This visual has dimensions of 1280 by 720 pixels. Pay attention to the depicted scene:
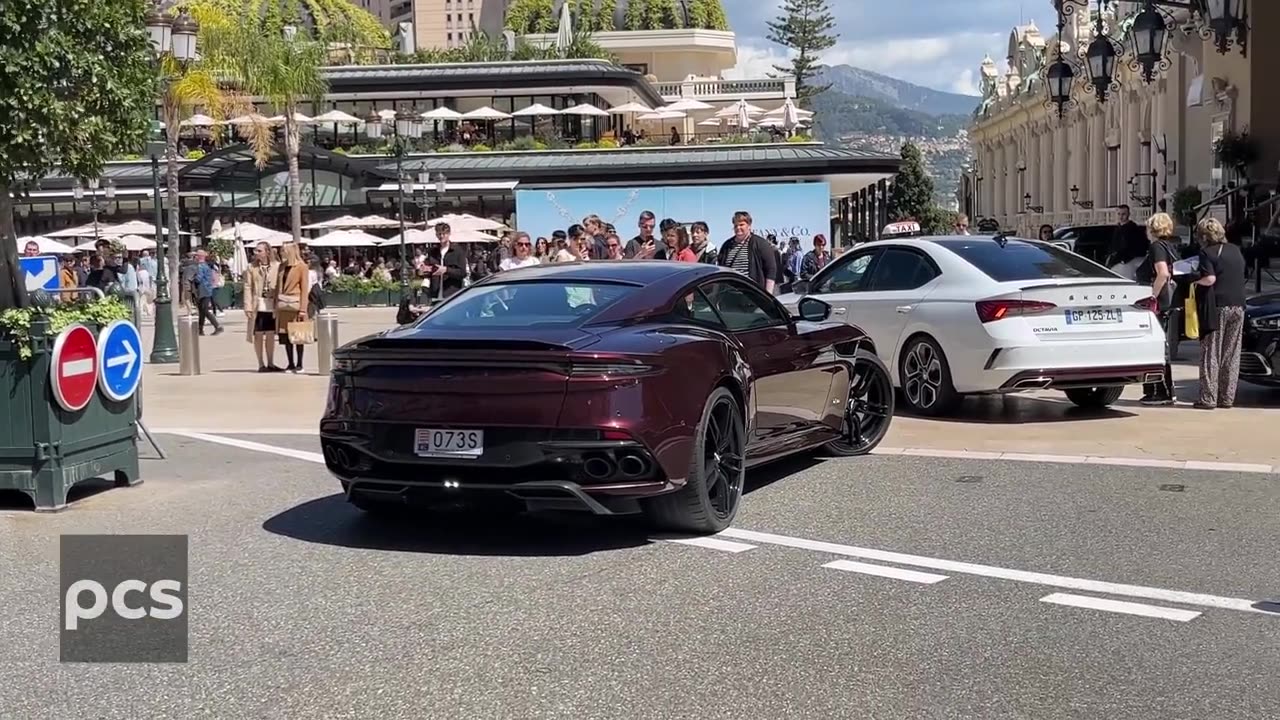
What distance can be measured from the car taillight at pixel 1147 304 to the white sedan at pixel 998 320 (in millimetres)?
13

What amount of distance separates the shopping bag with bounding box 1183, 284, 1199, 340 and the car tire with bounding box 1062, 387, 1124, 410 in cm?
77

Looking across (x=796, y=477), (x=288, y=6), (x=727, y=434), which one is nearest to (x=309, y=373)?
(x=796, y=477)

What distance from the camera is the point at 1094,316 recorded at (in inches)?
463

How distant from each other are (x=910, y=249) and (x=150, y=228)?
3830 cm

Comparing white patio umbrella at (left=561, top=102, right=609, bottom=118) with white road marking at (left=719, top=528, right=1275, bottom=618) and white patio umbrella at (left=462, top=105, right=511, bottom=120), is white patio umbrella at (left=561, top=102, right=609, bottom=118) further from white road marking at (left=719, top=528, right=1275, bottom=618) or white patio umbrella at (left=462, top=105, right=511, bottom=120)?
white road marking at (left=719, top=528, right=1275, bottom=618)

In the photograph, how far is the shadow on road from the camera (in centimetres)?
750

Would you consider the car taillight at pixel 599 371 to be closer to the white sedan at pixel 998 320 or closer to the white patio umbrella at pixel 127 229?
the white sedan at pixel 998 320

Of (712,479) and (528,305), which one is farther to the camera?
(528,305)

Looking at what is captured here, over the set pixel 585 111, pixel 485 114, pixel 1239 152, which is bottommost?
pixel 1239 152

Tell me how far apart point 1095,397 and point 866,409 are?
3.57 meters

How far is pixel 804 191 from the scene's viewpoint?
Answer: 131 ft

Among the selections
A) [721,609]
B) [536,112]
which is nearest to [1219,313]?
[721,609]

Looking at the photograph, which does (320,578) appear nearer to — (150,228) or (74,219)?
(150,228)

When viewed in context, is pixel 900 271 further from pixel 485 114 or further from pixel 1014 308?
pixel 485 114
